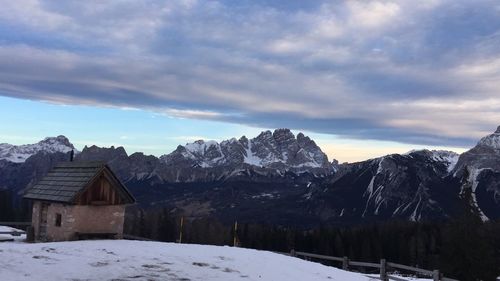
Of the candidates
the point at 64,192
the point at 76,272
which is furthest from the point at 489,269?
the point at 76,272

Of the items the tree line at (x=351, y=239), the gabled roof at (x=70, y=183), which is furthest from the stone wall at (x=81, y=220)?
the tree line at (x=351, y=239)

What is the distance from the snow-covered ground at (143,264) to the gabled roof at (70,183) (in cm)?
493

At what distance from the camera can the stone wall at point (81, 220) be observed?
92.6 ft

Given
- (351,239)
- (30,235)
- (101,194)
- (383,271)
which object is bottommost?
(351,239)

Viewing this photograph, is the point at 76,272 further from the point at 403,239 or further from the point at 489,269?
the point at 403,239

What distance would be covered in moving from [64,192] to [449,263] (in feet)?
156

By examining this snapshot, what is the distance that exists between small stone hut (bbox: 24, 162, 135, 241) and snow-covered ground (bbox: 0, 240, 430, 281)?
13.4ft

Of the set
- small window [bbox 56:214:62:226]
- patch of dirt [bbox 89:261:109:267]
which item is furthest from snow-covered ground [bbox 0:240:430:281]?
small window [bbox 56:214:62:226]

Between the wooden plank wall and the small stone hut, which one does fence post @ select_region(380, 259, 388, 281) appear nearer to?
the small stone hut

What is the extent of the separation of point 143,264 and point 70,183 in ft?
42.1

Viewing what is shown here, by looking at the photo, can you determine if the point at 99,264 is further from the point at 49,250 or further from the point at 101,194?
the point at 101,194

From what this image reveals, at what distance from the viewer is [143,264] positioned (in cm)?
1912

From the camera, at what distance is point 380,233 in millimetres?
121812

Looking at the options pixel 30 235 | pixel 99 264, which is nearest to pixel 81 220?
pixel 30 235
